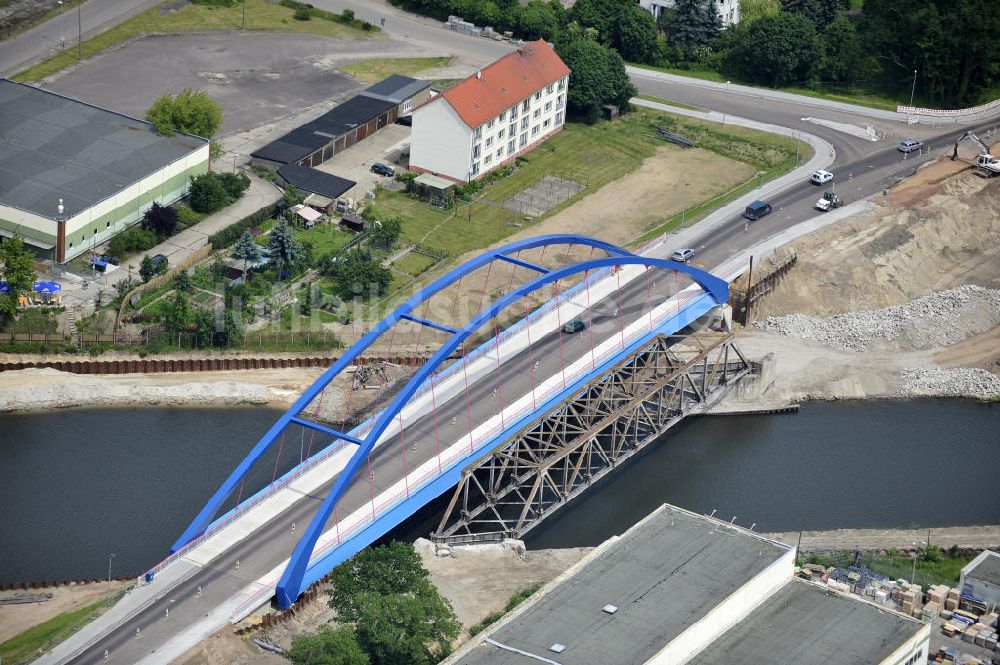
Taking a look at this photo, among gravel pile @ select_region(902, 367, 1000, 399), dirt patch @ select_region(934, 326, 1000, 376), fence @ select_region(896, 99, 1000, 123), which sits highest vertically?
fence @ select_region(896, 99, 1000, 123)

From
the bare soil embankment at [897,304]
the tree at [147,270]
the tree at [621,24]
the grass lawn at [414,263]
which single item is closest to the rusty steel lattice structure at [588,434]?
the bare soil embankment at [897,304]

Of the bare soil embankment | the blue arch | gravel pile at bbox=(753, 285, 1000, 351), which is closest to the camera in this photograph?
the blue arch

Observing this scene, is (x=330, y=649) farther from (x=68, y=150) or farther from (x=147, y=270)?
(x=68, y=150)

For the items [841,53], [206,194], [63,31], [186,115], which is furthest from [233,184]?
[841,53]

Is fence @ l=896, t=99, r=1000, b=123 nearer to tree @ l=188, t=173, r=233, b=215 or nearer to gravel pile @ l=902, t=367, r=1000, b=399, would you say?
gravel pile @ l=902, t=367, r=1000, b=399

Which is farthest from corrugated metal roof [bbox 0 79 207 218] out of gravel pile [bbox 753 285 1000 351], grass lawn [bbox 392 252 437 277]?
gravel pile [bbox 753 285 1000 351]

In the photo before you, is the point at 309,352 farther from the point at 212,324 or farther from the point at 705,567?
the point at 705,567
